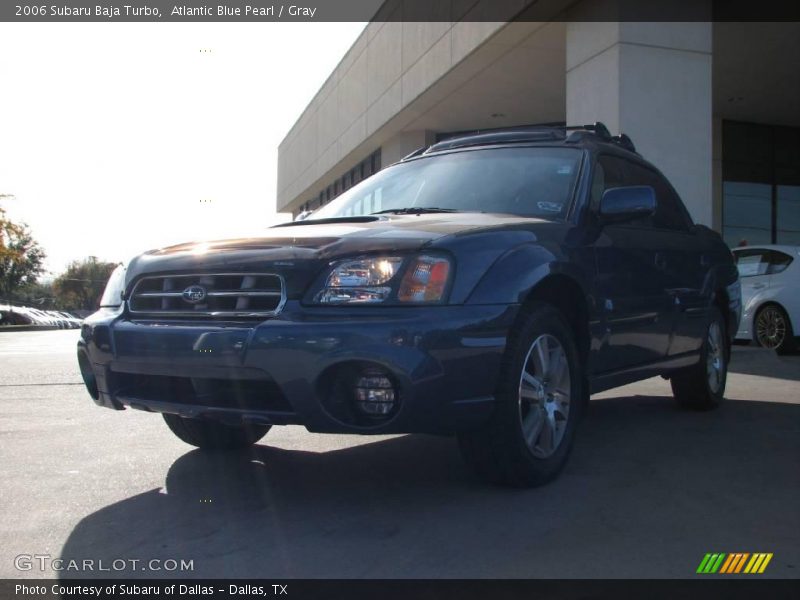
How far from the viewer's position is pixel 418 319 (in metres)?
3.03

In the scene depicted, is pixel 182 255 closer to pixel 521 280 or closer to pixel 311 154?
pixel 521 280

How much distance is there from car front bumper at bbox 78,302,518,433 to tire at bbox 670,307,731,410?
280 centimetres

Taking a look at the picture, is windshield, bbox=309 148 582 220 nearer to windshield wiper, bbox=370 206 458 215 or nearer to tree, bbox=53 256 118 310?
windshield wiper, bbox=370 206 458 215

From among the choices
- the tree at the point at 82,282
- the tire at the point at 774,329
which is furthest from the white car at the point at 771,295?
the tree at the point at 82,282

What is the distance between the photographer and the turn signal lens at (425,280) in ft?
10.2

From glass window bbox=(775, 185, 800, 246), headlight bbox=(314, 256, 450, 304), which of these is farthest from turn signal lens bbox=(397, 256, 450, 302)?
glass window bbox=(775, 185, 800, 246)

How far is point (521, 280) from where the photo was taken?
3389 mm

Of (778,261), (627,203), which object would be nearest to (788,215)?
(778,261)

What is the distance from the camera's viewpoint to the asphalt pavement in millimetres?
2764

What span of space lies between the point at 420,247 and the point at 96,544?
1637 mm

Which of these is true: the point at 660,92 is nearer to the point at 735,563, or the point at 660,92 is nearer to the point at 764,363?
the point at 764,363

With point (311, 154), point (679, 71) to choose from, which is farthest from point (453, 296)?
point (311, 154)

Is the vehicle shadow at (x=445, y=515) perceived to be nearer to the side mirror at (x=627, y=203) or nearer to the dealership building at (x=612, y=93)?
the side mirror at (x=627, y=203)

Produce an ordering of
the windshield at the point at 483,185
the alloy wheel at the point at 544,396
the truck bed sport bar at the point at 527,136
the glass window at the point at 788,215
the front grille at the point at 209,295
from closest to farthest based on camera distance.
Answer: the front grille at the point at 209,295 → the alloy wheel at the point at 544,396 → the windshield at the point at 483,185 → the truck bed sport bar at the point at 527,136 → the glass window at the point at 788,215
